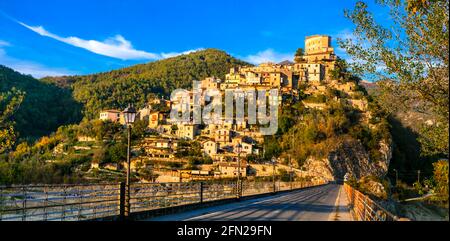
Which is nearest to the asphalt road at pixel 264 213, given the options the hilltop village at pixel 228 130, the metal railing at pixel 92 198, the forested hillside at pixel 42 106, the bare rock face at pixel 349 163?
the metal railing at pixel 92 198

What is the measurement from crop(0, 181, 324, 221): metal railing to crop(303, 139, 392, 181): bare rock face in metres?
70.9

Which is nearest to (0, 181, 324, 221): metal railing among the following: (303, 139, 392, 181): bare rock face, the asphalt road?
the asphalt road

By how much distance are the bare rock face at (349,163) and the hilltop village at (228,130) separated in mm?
8967

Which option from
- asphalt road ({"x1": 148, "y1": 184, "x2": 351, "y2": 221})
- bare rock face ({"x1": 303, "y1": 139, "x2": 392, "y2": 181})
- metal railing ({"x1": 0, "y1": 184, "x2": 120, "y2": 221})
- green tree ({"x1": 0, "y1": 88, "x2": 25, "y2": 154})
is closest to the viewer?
metal railing ({"x1": 0, "y1": 184, "x2": 120, "y2": 221})

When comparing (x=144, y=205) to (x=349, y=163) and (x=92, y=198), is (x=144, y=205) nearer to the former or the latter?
(x=92, y=198)

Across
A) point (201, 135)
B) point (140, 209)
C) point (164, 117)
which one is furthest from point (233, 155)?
point (140, 209)

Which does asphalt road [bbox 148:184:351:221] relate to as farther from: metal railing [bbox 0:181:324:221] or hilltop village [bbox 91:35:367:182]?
hilltop village [bbox 91:35:367:182]

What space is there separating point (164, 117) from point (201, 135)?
60.8 feet

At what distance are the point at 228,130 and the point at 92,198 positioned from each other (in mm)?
95113

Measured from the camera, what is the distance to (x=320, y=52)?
147 m

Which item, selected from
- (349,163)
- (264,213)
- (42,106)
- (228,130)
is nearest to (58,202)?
(264,213)

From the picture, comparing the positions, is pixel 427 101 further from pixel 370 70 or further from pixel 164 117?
pixel 164 117

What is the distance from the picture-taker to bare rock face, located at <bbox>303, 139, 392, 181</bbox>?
93250 mm

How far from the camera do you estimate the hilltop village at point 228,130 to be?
89.9 meters
